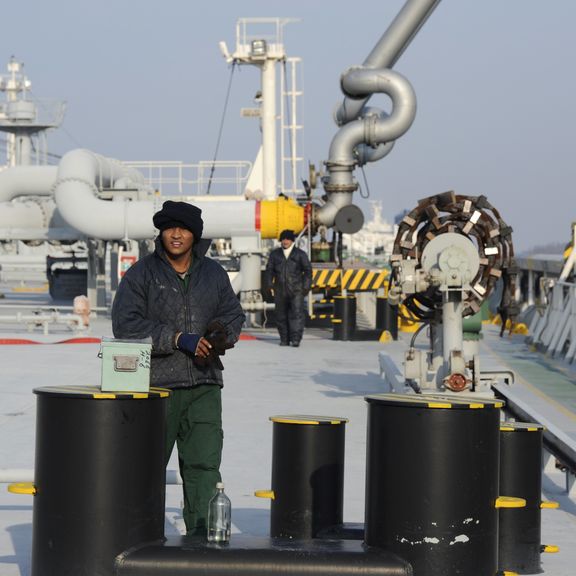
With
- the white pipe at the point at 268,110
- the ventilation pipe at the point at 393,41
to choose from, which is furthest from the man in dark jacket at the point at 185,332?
the white pipe at the point at 268,110

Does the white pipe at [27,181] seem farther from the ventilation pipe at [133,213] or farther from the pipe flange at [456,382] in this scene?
the pipe flange at [456,382]

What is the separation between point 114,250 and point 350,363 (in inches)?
446

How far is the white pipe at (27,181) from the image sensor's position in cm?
2805

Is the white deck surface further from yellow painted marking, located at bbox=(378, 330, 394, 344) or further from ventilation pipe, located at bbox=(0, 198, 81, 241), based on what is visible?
ventilation pipe, located at bbox=(0, 198, 81, 241)

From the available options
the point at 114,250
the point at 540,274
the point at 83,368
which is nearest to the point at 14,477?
the point at 83,368

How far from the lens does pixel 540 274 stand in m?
31.5

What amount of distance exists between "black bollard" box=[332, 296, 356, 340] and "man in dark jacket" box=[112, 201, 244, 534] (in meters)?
15.4

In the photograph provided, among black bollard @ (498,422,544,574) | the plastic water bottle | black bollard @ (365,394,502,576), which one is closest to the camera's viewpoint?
black bollard @ (365,394,502,576)

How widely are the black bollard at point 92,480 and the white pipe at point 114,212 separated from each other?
18.8 meters

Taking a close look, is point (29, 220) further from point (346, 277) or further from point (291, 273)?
point (291, 273)

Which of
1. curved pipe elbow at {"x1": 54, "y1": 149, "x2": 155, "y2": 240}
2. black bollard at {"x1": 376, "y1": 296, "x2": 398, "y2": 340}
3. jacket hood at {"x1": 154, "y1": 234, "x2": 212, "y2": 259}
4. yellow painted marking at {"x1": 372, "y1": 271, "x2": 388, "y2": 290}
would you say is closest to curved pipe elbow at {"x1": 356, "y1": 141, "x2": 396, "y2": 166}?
yellow painted marking at {"x1": 372, "y1": 271, "x2": 388, "y2": 290}

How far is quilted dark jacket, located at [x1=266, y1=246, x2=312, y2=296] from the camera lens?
20.1m

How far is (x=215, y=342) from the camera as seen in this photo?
238 inches

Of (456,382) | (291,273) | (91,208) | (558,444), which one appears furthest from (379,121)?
(558,444)
